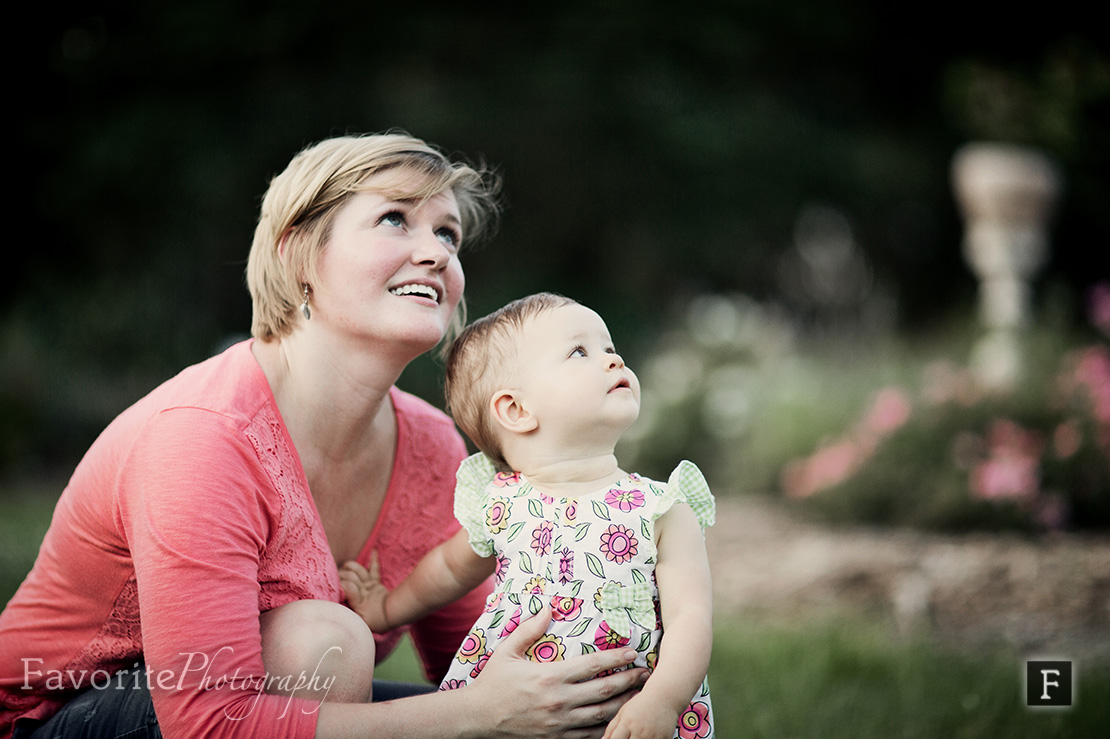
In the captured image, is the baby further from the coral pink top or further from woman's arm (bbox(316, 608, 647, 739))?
the coral pink top

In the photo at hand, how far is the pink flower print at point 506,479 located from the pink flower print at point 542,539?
0.43 feet

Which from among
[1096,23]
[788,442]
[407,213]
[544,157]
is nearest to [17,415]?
[788,442]

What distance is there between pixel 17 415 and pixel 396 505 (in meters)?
5.54

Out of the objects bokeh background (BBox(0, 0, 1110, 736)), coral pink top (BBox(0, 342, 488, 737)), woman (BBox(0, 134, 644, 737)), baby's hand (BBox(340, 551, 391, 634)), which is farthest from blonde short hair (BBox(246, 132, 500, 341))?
bokeh background (BBox(0, 0, 1110, 736))

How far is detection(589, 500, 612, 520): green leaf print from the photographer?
6.02 ft

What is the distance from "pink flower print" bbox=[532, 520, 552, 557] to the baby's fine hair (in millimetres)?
235

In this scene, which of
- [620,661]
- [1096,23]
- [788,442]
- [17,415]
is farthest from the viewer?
[1096,23]

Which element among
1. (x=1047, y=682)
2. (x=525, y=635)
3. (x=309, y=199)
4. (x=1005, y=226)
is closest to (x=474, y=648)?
(x=525, y=635)

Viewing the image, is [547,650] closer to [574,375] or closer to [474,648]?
[474,648]

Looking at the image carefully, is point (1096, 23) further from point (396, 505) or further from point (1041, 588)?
point (396, 505)

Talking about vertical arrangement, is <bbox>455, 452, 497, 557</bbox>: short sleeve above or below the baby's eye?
below

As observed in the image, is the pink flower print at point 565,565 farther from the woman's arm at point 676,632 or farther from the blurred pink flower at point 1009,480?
the blurred pink flower at point 1009,480

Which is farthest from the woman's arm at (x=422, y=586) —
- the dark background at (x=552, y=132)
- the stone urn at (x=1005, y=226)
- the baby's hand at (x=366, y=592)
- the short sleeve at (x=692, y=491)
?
the dark background at (x=552, y=132)

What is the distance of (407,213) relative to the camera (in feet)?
6.81
